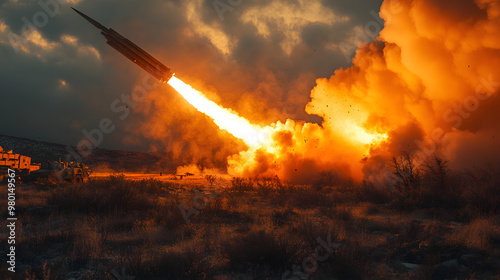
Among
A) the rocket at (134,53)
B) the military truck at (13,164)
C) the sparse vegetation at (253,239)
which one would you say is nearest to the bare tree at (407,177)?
the sparse vegetation at (253,239)

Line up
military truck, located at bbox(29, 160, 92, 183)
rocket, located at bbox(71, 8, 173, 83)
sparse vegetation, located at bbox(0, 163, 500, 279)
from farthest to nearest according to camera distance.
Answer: military truck, located at bbox(29, 160, 92, 183) < rocket, located at bbox(71, 8, 173, 83) < sparse vegetation, located at bbox(0, 163, 500, 279)

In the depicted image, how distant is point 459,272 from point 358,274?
7.22ft

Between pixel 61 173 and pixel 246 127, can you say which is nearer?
pixel 61 173

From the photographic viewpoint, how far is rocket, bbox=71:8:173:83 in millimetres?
21219

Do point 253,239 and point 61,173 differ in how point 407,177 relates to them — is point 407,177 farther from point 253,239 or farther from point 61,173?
point 61,173

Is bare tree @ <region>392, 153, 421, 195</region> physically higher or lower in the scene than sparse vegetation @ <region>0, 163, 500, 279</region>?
higher

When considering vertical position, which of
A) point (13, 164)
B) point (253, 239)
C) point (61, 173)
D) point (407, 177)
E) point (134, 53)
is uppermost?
point (134, 53)

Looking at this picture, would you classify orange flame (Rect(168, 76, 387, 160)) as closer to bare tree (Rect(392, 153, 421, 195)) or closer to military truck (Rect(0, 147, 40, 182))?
bare tree (Rect(392, 153, 421, 195))

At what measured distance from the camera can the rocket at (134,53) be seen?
2122 centimetres

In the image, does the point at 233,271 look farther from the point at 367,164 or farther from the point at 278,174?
the point at 278,174

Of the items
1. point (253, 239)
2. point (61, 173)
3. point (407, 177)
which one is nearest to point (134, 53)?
point (61, 173)

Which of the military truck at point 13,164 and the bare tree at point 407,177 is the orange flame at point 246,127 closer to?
the bare tree at point 407,177

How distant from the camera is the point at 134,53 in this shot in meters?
21.8

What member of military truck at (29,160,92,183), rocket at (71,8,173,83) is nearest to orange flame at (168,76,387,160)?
rocket at (71,8,173,83)
